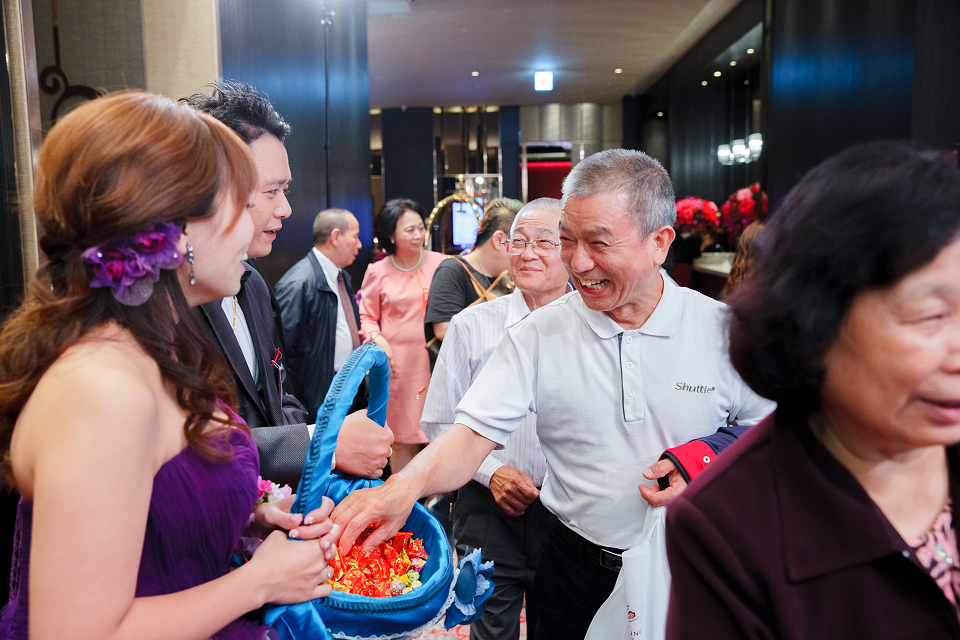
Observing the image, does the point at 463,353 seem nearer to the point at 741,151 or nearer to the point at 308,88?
the point at 308,88

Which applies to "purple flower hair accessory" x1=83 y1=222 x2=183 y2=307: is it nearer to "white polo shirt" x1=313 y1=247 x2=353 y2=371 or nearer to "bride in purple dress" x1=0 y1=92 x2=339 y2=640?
"bride in purple dress" x1=0 y1=92 x2=339 y2=640

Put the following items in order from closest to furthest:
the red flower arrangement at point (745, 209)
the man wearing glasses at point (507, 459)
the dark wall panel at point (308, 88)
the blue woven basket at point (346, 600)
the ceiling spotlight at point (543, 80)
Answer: the blue woven basket at point (346, 600) → the man wearing glasses at point (507, 459) → the dark wall panel at point (308, 88) → the red flower arrangement at point (745, 209) → the ceiling spotlight at point (543, 80)

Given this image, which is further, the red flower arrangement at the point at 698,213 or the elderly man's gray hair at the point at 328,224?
the red flower arrangement at the point at 698,213

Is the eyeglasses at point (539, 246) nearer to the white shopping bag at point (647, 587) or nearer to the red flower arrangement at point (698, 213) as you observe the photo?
the white shopping bag at point (647, 587)

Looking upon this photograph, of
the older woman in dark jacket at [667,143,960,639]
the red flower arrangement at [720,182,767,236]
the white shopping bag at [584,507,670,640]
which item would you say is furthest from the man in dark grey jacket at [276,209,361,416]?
the red flower arrangement at [720,182,767,236]

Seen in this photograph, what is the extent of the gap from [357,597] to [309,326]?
2993 millimetres

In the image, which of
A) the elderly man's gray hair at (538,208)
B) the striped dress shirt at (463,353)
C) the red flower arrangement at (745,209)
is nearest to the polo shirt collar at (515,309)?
the striped dress shirt at (463,353)

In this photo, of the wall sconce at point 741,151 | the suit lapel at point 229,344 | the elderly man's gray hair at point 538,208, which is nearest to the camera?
the suit lapel at point 229,344

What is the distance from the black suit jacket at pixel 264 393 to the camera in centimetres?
150

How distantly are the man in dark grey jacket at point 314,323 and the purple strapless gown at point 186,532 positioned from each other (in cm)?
287

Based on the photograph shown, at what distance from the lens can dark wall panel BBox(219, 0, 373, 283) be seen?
348 cm

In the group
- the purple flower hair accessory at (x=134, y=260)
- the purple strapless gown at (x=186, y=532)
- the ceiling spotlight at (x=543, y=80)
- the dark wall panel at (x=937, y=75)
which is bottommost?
the purple strapless gown at (x=186, y=532)

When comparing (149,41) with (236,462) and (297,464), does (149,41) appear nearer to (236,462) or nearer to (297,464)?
(297,464)

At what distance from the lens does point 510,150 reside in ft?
49.4
